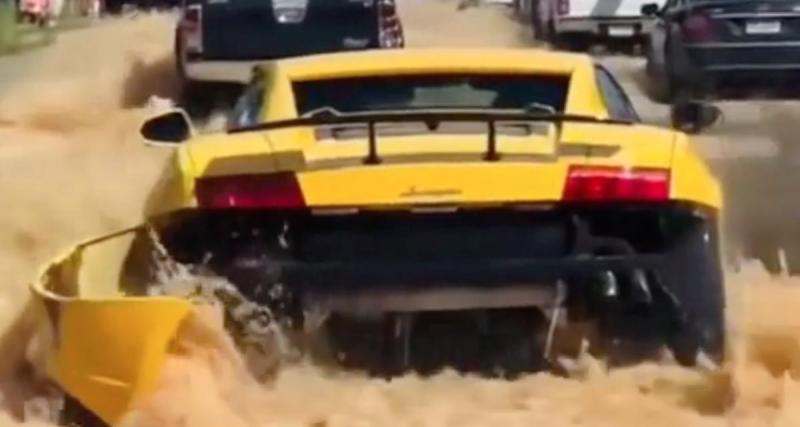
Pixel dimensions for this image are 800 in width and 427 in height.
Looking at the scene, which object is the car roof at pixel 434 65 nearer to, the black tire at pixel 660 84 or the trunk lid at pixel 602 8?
the black tire at pixel 660 84

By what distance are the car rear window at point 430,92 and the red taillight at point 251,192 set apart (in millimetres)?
1407

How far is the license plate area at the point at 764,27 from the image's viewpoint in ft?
77.9

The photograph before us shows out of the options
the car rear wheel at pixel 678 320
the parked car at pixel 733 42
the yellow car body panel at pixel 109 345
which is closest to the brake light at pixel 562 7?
the parked car at pixel 733 42

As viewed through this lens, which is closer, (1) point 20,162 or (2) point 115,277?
(2) point 115,277

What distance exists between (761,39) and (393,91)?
15.5 metres

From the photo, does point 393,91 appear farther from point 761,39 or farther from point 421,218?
point 761,39

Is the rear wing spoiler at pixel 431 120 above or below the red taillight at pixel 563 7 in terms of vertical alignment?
above

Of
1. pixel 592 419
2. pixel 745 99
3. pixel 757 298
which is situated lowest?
pixel 745 99

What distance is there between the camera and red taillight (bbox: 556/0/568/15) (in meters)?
35.5

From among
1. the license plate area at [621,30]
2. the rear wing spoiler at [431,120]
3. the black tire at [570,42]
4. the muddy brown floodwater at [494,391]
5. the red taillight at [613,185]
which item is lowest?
the black tire at [570,42]

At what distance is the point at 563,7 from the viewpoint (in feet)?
117

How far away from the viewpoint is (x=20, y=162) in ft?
62.6

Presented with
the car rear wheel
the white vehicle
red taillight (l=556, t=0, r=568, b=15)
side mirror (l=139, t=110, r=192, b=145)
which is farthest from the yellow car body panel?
red taillight (l=556, t=0, r=568, b=15)

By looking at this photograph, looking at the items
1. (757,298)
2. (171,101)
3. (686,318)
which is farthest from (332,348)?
(171,101)
